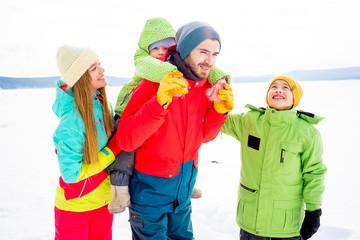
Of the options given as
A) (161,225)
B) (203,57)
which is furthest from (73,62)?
(161,225)

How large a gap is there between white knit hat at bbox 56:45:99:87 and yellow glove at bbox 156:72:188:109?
738 mm

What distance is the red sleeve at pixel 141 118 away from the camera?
154cm

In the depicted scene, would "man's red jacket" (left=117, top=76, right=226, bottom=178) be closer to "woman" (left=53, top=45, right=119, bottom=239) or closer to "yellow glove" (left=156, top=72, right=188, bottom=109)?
"yellow glove" (left=156, top=72, right=188, bottom=109)

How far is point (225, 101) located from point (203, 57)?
1.39ft

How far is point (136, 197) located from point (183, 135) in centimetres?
60

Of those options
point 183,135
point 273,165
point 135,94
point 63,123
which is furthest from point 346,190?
point 63,123

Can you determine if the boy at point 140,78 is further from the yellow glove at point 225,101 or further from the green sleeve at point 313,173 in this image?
the green sleeve at point 313,173

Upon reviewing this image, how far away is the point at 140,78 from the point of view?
200 cm

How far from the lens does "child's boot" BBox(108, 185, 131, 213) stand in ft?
5.78

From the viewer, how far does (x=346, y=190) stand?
13.5 ft

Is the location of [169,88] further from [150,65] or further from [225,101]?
[225,101]

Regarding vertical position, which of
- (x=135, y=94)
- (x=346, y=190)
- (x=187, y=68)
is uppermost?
(x=187, y=68)

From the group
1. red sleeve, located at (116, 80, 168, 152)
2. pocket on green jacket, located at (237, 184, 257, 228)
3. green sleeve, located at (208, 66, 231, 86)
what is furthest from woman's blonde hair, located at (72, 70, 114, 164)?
pocket on green jacket, located at (237, 184, 257, 228)

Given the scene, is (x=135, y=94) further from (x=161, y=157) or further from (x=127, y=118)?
(x=161, y=157)
